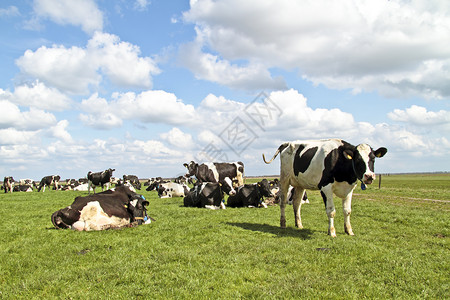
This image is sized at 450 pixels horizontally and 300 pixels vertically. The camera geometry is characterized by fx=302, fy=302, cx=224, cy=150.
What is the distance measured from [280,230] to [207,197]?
7657 millimetres

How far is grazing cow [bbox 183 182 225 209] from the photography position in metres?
17.4

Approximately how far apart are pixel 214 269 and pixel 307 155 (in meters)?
5.86

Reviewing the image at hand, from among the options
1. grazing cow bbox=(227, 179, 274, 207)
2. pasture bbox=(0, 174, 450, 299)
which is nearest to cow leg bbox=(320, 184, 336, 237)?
pasture bbox=(0, 174, 450, 299)

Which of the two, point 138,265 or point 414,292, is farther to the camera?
point 138,265

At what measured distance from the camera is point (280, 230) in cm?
1030

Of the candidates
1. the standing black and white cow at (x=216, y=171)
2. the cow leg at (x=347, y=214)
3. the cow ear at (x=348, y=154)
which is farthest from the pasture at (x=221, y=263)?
the standing black and white cow at (x=216, y=171)

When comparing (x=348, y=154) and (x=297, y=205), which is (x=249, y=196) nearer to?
(x=297, y=205)

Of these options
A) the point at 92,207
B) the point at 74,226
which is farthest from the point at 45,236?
the point at 92,207

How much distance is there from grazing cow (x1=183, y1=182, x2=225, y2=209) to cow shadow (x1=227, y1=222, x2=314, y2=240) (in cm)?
601

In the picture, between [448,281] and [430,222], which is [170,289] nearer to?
[448,281]

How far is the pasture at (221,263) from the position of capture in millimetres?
5102

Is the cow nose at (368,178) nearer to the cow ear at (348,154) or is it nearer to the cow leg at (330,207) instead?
the cow ear at (348,154)

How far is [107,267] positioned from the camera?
20.6 ft

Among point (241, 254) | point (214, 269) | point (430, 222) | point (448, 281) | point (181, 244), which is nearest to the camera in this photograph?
point (448, 281)
